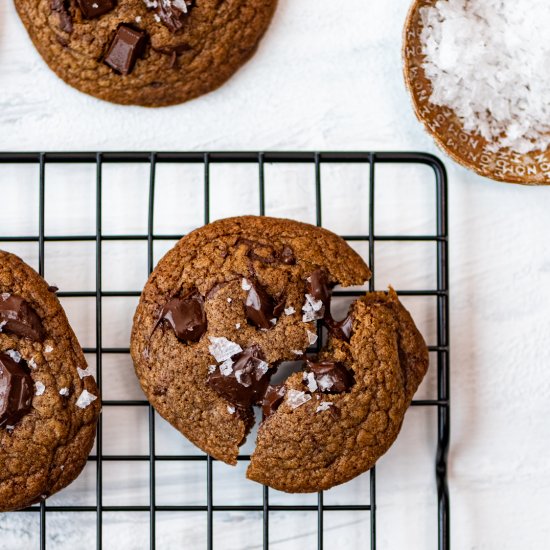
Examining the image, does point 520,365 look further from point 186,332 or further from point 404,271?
point 186,332

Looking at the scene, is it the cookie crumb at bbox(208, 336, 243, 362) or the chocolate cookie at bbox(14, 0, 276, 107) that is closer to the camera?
the cookie crumb at bbox(208, 336, 243, 362)

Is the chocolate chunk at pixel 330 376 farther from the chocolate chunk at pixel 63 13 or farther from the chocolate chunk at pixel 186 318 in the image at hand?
the chocolate chunk at pixel 63 13

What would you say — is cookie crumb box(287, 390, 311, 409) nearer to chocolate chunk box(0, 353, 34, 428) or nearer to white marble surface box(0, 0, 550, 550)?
white marble surface box(0, 0, 550, 550)

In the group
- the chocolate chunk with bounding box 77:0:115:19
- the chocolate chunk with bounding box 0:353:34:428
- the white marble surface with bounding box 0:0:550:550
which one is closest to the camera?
the chocolate chunk with bounding box 0:353:34:428

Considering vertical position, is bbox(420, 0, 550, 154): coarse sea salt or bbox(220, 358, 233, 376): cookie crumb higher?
bbox(420, 0, 550, 154): coarse sea salt

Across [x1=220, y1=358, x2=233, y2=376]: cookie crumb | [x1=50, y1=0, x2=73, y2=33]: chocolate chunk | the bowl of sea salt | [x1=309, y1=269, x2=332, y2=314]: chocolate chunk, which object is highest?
[x1=50, y1=0, x2=73, y2=33]: chocolate chunk

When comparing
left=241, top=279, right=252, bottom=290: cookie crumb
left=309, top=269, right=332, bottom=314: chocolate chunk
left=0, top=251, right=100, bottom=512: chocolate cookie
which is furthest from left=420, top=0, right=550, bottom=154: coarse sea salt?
left=0, top=251, right=100, bottom=512: chocolate cookie

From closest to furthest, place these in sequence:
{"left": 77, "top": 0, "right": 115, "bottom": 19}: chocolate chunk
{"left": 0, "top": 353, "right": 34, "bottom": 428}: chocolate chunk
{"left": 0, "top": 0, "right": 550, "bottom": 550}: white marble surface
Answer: {"left": 0, "top": 353, "right": 34, "bottom": 428}: chocolate chunk, {"left": 77, "top": 0, "right": 115, "bottom": 19}: chocolate chunk, {"left": 0, "top": 0, "right": 550, "bottom": 550}: white marble surface
